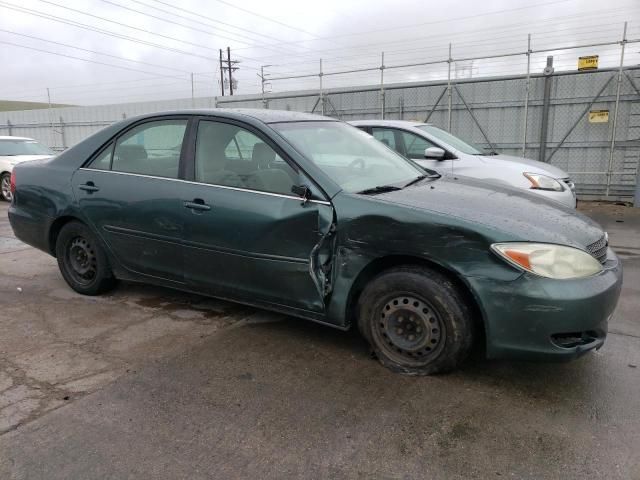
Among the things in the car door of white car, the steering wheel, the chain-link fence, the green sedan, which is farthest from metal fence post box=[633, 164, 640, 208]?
the steering wheel

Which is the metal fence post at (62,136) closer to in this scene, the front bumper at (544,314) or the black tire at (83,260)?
the black tire at (83,260)

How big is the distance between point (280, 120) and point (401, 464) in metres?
2.42

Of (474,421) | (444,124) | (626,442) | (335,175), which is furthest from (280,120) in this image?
(444,124)

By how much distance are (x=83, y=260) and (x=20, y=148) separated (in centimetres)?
980

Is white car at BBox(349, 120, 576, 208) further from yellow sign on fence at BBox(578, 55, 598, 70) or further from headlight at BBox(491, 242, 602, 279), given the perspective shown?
yellow sign on fence at BBox(578, 55, 598, 70)

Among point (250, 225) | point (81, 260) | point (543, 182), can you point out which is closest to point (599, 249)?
point (250, 225)

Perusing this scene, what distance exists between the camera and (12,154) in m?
12.2

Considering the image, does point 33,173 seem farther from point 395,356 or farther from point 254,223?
point 395,356

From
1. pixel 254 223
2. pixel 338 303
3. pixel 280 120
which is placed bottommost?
pixel 338 303

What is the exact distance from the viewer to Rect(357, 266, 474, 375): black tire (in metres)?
2.87

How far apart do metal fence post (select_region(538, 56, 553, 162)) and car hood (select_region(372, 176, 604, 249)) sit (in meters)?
8.01

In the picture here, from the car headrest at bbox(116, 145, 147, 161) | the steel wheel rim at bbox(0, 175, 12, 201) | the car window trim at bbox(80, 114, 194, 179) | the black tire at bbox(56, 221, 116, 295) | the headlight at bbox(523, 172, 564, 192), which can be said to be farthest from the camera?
the steel wheel rim at bbox(0, 175, 12, 201)

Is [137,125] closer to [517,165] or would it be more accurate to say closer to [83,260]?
[83,260]

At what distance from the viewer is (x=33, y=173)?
15.2 ft
